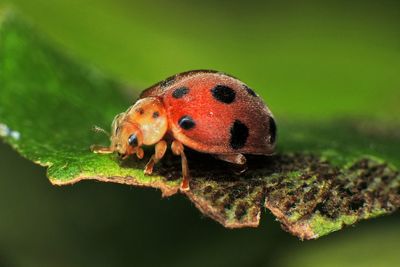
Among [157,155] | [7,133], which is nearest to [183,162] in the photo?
[157,155]

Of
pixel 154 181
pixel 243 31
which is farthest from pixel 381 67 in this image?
pixel 154 181

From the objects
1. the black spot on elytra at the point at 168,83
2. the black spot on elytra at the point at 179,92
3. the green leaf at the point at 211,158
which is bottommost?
the green leaf at the point at 211,158

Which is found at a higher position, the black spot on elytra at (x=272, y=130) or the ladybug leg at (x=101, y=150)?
the ladybug leg at (x=101, y=150)

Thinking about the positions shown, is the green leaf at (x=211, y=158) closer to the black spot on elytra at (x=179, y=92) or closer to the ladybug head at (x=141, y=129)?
the ladybug head at (x=141, y=129)

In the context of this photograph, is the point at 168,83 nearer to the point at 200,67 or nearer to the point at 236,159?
the point at 236,159

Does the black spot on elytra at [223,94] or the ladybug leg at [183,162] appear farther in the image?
the black spot on elytra at [223,94]

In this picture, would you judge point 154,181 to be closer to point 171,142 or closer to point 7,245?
point 171,142

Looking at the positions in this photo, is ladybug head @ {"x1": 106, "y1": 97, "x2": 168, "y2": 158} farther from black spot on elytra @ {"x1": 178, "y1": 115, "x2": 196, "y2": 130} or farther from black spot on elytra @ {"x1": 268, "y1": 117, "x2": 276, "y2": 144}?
black spot on elytra @ {"x1": 268, "y1": 117, "x2": 276, "y2": 144}

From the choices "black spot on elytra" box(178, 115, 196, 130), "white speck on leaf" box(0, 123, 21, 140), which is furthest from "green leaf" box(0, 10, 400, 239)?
"black spot on elytra" box(178, 115, 196, 130)

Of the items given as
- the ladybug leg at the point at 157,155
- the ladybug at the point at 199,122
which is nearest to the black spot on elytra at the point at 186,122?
the ladybug at the point at 199,122
